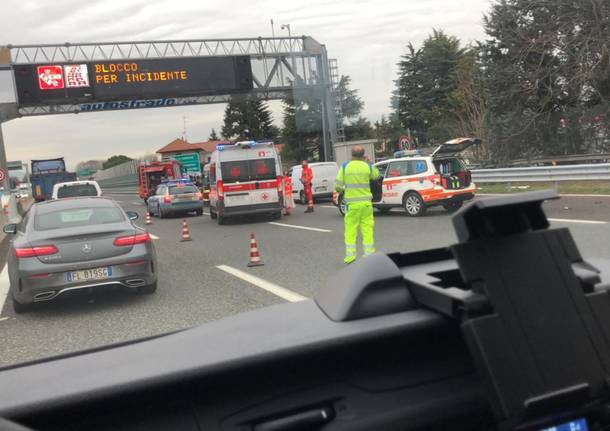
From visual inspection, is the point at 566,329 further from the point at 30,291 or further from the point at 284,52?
the point at 284,52

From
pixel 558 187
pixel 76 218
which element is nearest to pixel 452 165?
pixel 558 187

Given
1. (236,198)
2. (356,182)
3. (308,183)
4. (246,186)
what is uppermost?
(356,182)

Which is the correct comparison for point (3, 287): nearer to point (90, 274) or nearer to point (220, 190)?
point (90, 274)

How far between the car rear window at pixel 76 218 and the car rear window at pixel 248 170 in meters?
10.5

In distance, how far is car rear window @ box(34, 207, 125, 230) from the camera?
7.97 meters

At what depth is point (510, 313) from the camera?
1.53m

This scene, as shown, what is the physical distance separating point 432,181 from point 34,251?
1105cm

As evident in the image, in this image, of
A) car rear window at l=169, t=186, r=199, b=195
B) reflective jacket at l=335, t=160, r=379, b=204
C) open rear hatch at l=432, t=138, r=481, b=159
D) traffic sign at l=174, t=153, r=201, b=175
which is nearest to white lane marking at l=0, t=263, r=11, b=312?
reflective jacket at l=335, t=160, r=379, b=204

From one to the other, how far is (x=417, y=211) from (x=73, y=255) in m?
10.8

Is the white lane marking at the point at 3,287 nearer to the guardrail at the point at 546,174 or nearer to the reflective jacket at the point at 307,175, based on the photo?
the reflective jacket at the point at 307,175

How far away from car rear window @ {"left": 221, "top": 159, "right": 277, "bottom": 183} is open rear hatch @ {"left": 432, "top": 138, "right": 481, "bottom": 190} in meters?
5.30

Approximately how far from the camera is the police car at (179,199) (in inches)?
950

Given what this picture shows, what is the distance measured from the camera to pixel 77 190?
22938 mm

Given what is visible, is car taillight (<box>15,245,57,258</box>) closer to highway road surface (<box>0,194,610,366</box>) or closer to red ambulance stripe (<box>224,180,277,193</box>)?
highway road surface (<box>0,194,610,366</box>)
